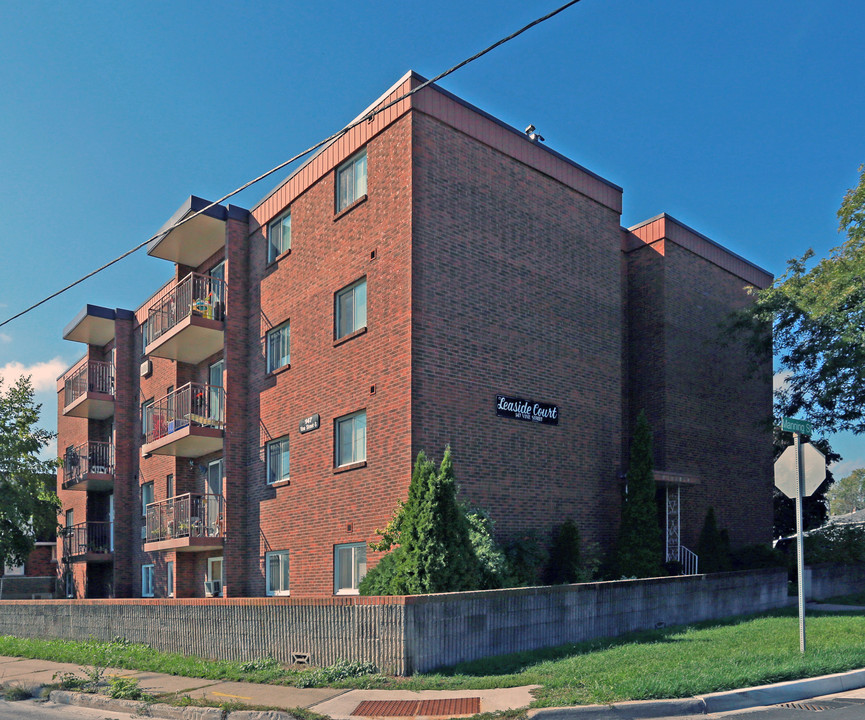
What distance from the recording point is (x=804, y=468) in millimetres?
11641

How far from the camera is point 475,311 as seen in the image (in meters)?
16.9

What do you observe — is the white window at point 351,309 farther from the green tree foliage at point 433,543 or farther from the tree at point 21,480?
the tree at point 21,480

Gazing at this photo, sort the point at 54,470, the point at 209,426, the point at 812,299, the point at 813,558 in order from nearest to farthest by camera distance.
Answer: the point at 812,299
the point at 209,426
the point at 813,558
the point at 54,470

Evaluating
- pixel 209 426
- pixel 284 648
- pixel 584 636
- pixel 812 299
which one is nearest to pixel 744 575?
pixel 584 636

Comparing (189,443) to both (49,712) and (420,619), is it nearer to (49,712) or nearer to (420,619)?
(49,712)

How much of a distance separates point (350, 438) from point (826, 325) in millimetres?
11879

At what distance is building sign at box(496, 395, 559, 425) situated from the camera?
17.0m

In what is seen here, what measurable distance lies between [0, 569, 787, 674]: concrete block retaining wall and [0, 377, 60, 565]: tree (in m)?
12.1

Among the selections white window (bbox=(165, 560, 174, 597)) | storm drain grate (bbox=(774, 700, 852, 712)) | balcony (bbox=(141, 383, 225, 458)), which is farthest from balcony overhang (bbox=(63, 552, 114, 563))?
storm drain grate (bbox=(774, 700, 852, 712))

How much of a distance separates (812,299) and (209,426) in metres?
15.1

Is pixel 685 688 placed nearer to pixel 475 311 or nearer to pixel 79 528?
pixel 475 311

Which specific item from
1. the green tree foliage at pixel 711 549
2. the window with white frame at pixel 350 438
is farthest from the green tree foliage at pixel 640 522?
the window with white frame at pixel 350 438

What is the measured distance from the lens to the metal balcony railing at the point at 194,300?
2197 centimetres

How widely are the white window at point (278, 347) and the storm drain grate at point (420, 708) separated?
1152cm
